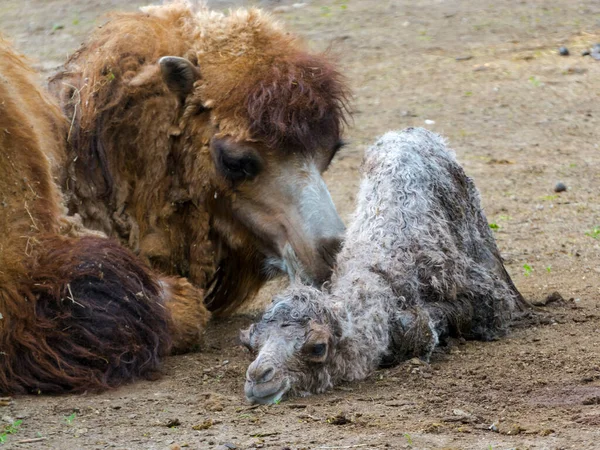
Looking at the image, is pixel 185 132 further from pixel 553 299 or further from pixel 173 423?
pixel 553 299

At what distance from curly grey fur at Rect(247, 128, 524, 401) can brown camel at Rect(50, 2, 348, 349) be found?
0.26 metres

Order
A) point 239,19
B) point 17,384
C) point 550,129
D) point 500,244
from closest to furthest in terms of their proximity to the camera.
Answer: point 17,384, point 239,19, point 500,244, point 550,129

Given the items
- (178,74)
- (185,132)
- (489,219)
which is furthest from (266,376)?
(489,219)

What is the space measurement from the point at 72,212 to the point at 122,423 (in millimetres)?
1806

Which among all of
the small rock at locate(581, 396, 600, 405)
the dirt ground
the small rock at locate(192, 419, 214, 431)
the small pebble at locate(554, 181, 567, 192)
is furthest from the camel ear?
the small pebble at locate(554, 181, 567, 192)

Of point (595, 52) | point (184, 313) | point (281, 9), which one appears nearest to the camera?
point (184, 313)

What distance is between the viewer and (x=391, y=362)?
4758mm

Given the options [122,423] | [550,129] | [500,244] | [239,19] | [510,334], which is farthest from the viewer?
[550,129]

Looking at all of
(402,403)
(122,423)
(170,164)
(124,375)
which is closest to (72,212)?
(170,164)

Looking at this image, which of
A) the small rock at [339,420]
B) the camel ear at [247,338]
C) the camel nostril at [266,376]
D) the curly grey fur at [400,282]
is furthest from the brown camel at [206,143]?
the small rock at [339,420]

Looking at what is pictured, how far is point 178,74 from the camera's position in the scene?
5535mm

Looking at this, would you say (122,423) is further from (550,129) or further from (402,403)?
(550,129)

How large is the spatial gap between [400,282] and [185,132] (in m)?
1.46

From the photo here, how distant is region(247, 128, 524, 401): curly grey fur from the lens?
4438 mm
